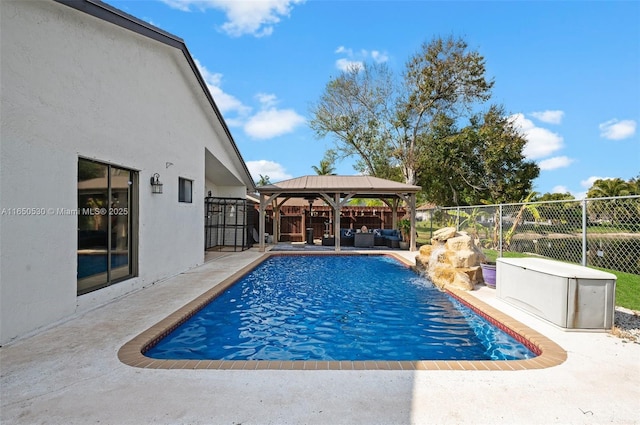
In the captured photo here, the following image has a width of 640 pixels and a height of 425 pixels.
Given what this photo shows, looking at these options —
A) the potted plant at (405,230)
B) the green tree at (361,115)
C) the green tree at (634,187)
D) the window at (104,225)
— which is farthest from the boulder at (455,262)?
the green tree at (634,187)

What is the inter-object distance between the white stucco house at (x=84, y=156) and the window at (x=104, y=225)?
2 cm

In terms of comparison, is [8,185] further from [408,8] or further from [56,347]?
[408,8]

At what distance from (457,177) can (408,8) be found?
12.8 m

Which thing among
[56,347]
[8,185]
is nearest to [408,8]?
[8,185]

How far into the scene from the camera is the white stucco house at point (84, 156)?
4.11 m

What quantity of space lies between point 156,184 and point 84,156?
7.66ft

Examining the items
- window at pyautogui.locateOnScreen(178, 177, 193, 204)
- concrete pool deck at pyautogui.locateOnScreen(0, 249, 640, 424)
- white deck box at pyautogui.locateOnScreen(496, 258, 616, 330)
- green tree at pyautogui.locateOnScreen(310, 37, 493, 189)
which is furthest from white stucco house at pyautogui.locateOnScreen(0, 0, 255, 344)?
green tree at pyautogui.locateOnScreen(310, 37, 493, 189)

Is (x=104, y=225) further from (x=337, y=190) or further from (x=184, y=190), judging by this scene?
(x=337, y=190)

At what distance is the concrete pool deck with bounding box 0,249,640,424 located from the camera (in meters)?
2.64

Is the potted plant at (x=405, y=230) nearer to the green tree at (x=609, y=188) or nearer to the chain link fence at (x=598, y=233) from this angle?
the chain link fence at (x=598, y=233)

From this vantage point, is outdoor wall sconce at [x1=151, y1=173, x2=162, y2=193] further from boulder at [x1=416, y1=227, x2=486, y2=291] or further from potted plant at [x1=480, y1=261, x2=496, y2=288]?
potted plant at [x1=480, y1=261, x2=496, y2=288]

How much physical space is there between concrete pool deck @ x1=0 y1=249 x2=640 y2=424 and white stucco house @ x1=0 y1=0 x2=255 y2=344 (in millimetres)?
1155

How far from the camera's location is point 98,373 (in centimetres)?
333

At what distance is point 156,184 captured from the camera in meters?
7.65
